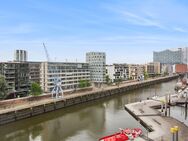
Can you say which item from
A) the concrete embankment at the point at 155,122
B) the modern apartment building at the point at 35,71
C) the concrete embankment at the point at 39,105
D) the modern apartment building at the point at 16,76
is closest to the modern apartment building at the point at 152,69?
the concrete embankment at the point at 39,105

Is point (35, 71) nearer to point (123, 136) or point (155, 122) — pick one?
point (155, 122)

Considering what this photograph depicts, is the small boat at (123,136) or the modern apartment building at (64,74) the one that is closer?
the small boat at (123,136)

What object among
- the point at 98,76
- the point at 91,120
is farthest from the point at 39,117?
the point at 98,76

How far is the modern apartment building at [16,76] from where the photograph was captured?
5970cm

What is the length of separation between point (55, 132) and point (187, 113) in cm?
2577

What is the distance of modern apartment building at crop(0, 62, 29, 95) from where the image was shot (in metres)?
59.7

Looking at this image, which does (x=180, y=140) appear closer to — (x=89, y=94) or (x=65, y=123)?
(x=65, y=123)

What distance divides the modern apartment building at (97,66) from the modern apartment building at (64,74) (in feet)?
20.5

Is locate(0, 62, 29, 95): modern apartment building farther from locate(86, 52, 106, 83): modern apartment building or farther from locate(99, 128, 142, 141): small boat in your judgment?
locate(86, 52, 106, 83): modern apartment building

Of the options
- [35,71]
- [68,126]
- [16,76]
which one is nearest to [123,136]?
[68,126]

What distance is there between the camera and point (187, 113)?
154 ft

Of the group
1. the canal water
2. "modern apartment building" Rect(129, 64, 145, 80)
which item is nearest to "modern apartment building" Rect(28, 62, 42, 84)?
the canal water

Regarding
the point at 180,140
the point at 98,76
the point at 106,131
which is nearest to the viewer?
the point at 180,140

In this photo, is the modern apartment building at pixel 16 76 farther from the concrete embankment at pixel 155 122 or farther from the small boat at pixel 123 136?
the small boat at pixel 123 136
